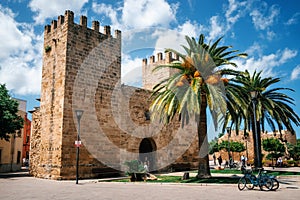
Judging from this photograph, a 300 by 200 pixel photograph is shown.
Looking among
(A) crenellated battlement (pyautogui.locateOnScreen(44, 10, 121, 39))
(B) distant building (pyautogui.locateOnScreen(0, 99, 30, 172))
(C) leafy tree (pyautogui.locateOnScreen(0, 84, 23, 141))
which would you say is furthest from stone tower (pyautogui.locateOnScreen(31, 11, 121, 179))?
(B) distant building (pyautogui.locateOnScreen(0, 99, 30, 172))

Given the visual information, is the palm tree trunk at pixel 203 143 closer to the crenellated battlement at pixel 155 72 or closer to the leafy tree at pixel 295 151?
the crenellated battlement at pixel 155 72

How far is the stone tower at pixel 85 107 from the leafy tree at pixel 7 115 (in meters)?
2.63

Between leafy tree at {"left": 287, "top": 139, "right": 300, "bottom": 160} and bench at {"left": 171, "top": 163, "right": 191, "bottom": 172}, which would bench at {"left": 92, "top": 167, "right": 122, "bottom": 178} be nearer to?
bench at {"left": 171, "top": 163, "right": 191, "bottom": 172}

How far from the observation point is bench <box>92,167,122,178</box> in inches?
634

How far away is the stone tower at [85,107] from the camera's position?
15344mm

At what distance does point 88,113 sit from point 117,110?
7.10 feet

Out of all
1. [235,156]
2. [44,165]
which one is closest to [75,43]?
[44,165]

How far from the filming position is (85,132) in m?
15.8

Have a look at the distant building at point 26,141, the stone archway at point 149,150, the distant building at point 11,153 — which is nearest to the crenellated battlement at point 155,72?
the stone archway at point 149,150

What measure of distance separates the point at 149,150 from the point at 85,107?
6.27m

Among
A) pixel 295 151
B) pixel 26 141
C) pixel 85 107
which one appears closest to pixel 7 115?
→ pixel 85 107

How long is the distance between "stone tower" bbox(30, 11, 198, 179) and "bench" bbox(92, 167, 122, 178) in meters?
0.06

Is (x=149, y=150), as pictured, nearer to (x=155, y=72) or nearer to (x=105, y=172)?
(x=105, y=172)

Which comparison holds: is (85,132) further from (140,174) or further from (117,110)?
(140,174)
